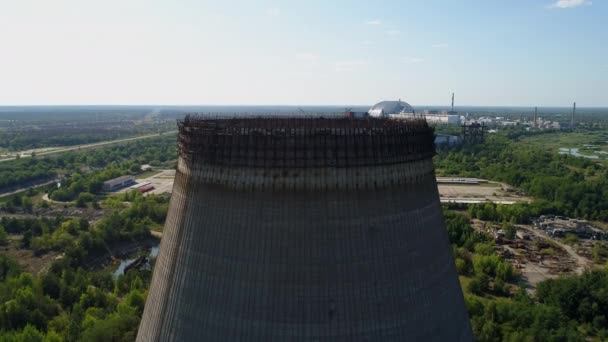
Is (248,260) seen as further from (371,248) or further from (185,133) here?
(185,133)

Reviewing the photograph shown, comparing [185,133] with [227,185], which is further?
[185,133]

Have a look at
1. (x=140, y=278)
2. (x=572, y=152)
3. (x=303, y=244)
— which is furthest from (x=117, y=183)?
(x=572, y=152)

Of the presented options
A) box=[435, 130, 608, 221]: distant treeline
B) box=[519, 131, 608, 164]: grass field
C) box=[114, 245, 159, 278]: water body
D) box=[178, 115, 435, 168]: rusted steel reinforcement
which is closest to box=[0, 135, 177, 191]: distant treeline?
box=[114, 245, 159, 278]: water body

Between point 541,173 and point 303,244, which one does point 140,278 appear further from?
point 541,173

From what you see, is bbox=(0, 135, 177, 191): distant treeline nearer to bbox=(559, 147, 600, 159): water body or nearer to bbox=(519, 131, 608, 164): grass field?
bbox=(559, 147, 600, 159): water body

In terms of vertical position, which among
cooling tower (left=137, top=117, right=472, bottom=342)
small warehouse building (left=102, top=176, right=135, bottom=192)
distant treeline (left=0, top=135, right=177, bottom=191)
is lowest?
small warehouse building (left=102, top=176, right=135, bottom=192)

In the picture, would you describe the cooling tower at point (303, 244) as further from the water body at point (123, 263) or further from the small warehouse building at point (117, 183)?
the small warehouse building at point (117, 183)

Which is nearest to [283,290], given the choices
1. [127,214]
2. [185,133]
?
[185,133]
